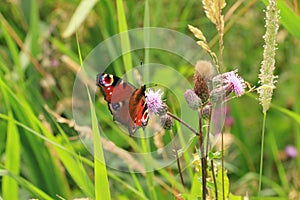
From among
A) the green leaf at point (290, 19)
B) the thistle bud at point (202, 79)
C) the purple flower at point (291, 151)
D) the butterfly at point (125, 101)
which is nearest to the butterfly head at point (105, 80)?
the butterfly at point (125, 101)

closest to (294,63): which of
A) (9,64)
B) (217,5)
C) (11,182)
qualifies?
(9,64)

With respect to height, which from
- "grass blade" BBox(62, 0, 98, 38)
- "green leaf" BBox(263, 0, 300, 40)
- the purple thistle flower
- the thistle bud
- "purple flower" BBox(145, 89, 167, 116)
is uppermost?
"grass blade" BBox(62, 0, 98, 38)

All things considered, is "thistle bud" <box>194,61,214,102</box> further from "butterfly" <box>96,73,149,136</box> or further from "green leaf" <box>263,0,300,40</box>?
"green leaf" <box>263,0,300,40</box>

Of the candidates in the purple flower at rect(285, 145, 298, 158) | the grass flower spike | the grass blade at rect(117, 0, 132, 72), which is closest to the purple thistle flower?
the grass flower spike

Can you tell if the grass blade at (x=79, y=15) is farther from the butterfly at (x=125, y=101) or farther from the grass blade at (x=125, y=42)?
the butterfly at (x=125, y=101)

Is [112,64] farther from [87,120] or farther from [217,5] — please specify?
[217,5]

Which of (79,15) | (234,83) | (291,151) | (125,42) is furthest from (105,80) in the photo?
(291,151)

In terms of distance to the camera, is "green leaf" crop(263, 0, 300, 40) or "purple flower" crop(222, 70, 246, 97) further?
"green leaf" crop(263, 0, 300, 40)

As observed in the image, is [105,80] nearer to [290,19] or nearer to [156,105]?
[156,105]
